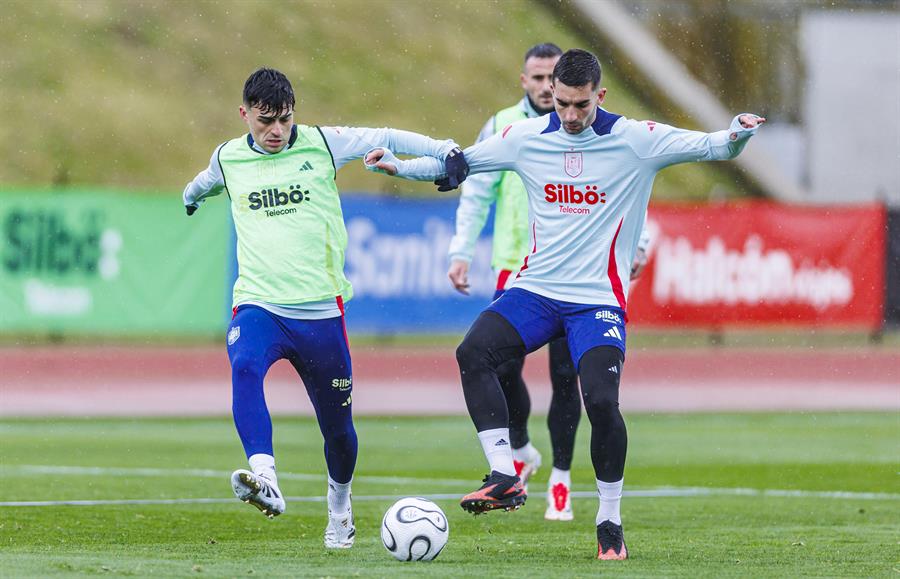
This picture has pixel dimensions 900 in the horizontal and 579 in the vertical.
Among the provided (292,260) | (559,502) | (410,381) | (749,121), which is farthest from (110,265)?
(749,121)

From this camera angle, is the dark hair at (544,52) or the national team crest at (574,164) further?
the dark hair at (544,52)

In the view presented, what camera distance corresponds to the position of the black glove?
25.0 ft

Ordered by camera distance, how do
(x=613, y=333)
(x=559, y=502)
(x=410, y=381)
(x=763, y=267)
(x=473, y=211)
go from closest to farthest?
(x=613, y=333) < (x=559, y=502) < (x=473, y=211) < (x=410, y=381) < (x=763, y=267)

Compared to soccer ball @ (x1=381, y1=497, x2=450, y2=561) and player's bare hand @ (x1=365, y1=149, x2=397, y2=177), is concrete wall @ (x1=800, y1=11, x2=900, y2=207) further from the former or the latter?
soccer ball @ (x1=381, y1=497, x2=450, y2=561)

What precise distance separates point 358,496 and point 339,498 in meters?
2.71

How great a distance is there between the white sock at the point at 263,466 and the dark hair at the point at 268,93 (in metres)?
1.60

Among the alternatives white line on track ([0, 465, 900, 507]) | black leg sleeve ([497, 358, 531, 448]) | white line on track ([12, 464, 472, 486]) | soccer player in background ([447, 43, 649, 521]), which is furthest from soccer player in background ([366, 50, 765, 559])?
white line on track ([12, 464, 472, 486])

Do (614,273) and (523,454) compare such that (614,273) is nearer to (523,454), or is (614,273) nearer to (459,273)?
(459,273)

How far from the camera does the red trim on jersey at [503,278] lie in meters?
9.59

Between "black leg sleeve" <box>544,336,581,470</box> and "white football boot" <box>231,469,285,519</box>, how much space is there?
2791 millimetres

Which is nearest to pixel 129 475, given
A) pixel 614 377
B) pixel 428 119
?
pixel 614 377

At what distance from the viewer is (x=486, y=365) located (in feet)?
24.6

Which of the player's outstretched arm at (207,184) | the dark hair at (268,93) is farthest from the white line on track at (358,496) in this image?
the dark hair at (268,93)

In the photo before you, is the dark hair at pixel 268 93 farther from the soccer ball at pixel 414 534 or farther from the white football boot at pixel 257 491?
the soccer ball at pixel 414 534
